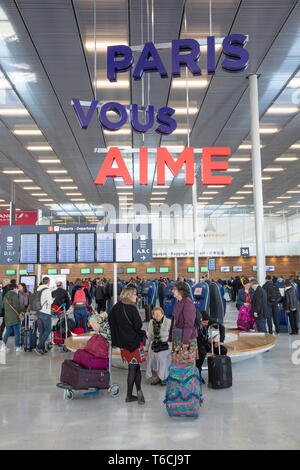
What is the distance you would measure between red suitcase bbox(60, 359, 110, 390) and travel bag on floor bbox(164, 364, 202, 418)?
1.07m

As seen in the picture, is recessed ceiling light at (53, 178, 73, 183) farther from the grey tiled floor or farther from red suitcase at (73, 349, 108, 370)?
red suitcase at (73, 349, 108, 370)

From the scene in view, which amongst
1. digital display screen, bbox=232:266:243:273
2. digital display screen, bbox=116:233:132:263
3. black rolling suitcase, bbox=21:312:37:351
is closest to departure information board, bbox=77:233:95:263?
digital display screen, bbox=116:233:132:263

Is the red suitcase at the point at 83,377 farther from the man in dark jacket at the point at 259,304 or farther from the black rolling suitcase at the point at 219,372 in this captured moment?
→ the man in dark jacket at the point at 259,304

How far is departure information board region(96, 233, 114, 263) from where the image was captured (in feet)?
43.5

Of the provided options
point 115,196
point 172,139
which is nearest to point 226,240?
point 115,196

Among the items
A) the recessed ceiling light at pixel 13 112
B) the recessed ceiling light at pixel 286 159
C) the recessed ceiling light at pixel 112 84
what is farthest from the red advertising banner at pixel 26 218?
the recessed ceiling light at pixel 112 84

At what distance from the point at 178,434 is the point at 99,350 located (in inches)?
76.4

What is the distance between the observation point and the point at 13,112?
469 inches

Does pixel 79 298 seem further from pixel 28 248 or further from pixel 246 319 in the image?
pixel 246 319

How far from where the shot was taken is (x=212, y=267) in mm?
31281

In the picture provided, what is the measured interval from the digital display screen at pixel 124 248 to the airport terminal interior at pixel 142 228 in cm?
5

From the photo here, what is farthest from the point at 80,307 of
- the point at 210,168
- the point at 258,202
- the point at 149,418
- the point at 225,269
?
the point at 225,269

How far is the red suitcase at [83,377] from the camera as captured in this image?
5.63 meters
